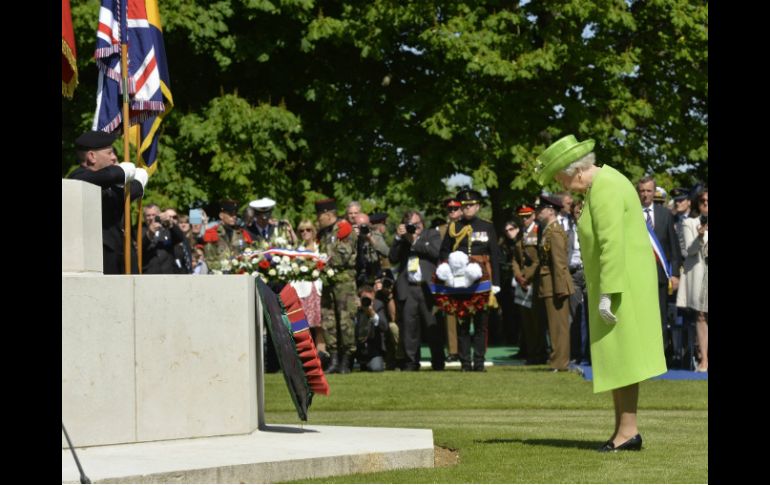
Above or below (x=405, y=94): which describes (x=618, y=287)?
below

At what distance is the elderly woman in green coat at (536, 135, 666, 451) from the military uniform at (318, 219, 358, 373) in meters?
9.57

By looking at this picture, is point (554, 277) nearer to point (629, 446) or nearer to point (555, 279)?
point (555, 279)

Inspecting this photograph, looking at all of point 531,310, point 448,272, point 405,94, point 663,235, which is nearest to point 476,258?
point 448,272

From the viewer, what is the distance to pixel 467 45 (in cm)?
2986

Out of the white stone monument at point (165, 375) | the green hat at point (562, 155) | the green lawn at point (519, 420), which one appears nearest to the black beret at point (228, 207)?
the green lawn at point (519, 420)

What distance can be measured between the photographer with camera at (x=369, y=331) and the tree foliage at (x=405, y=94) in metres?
10.2

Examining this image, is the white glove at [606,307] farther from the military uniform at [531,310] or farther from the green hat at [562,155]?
the military uniform at [531,310]

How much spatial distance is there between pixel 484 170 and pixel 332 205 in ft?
33.6

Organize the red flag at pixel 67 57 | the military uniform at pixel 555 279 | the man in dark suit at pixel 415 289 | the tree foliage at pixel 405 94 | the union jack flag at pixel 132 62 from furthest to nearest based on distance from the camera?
1. the tree foliage at pixel 405 94
2. the man in dark suit at pixel 415 289
3. the military uniform at pixel 555 279
4. the union jack flag at pixel 132 62
5. the red flag at pixel 67 57

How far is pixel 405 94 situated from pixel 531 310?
1241 centimetres

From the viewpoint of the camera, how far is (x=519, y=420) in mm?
12797

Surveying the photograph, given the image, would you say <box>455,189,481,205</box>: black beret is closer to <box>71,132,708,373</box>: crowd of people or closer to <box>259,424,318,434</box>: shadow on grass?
<box>71,132,708,373</box>: crowd of people

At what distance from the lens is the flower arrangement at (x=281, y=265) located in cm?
1805

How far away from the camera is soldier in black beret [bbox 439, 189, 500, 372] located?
19453 millimetres
